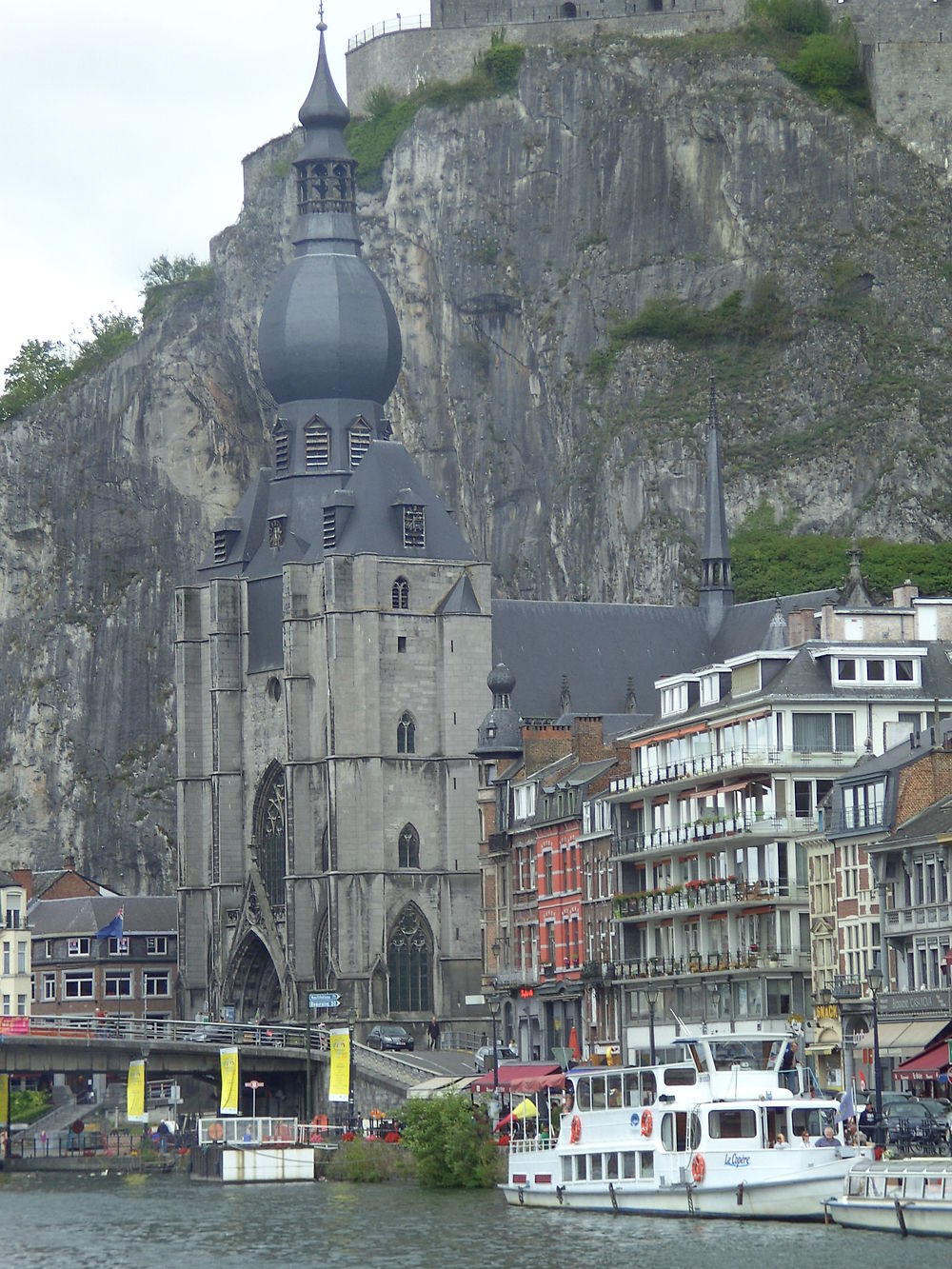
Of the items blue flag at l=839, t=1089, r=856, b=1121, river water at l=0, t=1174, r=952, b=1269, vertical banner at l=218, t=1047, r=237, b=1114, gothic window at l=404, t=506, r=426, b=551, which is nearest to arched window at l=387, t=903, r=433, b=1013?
gothic window at l=404, t=506, r=426, b=551

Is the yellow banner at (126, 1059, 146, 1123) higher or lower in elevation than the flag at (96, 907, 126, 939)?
lower

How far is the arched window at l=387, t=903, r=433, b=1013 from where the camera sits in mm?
136125

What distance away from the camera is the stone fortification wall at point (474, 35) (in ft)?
546

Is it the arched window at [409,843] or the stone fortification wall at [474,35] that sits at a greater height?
the stone fortification wall at [474,35]

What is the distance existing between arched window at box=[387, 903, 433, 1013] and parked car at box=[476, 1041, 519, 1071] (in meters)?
12.9

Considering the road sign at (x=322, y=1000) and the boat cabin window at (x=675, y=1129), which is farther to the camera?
the road sign at (x=322, y=1000)

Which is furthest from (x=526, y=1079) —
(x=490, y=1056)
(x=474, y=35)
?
(x=474, y=35)

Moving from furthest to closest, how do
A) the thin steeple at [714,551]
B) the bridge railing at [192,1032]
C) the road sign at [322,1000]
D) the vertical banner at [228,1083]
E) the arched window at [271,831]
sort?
the thin steeple at [714,551] → the arched window at [271,831] → the road sign at [322,1000] → the bridge railing at [192,1032] → the vertical banner at [228,1083]

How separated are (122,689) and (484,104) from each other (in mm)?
33047

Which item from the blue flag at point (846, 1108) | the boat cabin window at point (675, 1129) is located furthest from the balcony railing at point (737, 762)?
the boat cabin window at point (675, 1129)

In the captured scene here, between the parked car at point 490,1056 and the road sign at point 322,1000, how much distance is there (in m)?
9.92

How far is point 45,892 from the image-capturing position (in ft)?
515

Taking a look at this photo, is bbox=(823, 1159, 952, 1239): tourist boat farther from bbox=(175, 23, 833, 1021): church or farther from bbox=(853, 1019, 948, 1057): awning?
bbox=(175, 23, 833, 1021): church

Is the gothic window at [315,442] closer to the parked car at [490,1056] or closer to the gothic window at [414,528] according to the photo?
the gothic window at [414,528]
